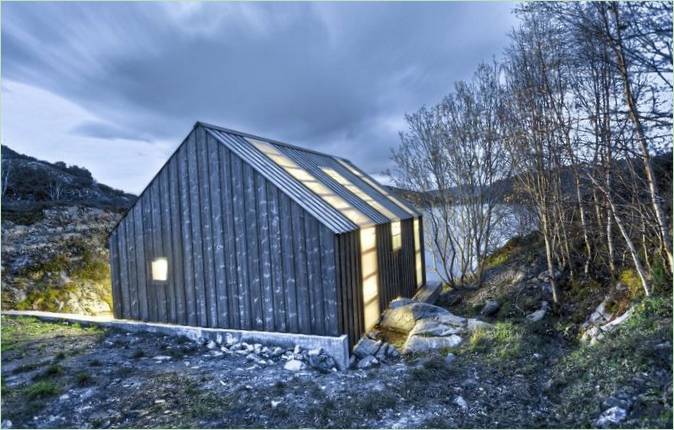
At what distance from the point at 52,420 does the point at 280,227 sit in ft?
14.4

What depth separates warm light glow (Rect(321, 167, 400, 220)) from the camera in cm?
1041

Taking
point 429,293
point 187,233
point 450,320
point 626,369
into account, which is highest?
point 187,233

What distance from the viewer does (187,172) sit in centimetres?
814

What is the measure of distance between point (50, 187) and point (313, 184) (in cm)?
2786

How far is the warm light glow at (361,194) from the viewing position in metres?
10.4

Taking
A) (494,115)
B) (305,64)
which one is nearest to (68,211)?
(305,64)

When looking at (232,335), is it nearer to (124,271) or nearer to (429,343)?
(124,271)

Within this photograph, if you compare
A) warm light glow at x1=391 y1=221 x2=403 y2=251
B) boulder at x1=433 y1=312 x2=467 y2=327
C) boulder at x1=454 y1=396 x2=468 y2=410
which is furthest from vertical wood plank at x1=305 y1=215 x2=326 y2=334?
warm light glow at x1=391 y1=221 x2=403 y2=251

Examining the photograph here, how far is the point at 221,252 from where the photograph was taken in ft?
25.5

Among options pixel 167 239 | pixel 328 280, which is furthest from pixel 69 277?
pixel 328 280

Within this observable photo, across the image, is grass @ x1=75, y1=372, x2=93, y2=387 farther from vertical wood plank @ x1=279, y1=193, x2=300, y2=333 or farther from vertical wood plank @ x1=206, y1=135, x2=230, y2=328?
vertical wood plank @ x1=279, y1=193, x2=300, y2=333

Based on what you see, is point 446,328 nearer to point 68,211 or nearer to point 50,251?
point 50,251

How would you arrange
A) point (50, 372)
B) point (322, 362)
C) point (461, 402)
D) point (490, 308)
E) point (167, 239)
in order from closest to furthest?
point (461, 402), point (50, 372), point (322, 362), point (167, 239), point (490, 308)

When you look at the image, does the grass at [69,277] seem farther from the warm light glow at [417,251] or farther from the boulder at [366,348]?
the warm light glow at [417,251]
